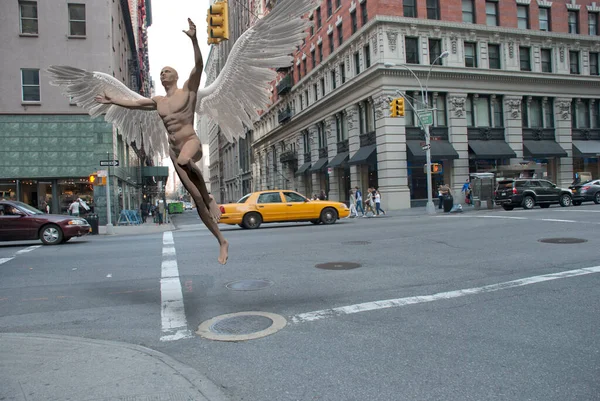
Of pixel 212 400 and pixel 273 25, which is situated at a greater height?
pixel 273 25

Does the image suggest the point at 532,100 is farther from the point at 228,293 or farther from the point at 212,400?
the point at 212,400

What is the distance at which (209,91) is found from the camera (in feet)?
19.8

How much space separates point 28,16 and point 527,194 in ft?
99.3

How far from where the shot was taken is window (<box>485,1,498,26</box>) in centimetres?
3353

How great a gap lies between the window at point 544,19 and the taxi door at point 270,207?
2927 centimetres

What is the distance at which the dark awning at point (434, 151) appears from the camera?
30188 mm

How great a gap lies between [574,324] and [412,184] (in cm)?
2859

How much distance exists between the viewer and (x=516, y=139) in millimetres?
34000

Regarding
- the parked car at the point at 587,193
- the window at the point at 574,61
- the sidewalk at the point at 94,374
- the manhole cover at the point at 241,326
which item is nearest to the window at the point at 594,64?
the window at the point at 574,61

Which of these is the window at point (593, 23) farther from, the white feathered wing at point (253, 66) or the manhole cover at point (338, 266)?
the white feathered wing at point (253, 66)

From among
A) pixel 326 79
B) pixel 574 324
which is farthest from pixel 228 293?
pixel 326 79

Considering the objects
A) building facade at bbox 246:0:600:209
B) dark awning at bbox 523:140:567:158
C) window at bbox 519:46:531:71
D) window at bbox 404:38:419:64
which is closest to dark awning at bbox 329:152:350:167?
building facade at bbox 246:0:600:209

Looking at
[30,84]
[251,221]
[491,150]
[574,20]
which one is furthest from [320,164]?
[574,20]

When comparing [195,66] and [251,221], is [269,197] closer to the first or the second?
[251,221]
